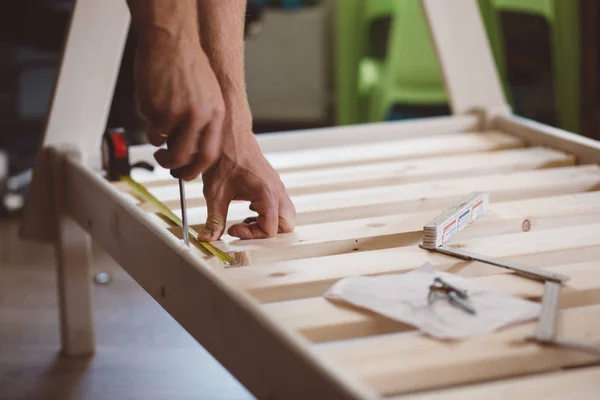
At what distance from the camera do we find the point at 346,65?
3.04 metres

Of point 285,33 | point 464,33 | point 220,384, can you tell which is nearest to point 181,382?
point 220,384

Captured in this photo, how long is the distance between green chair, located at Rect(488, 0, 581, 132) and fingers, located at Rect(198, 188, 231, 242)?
182 cm

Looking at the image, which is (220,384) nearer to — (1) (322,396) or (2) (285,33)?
(1) (322,396)

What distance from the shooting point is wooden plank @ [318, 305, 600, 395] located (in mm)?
812

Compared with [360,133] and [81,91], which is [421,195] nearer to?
[360,133]

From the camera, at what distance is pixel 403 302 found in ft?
3.17

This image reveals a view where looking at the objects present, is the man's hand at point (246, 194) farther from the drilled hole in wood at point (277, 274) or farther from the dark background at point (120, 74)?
the dark background at point (120, 74)

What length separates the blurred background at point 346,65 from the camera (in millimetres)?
2637

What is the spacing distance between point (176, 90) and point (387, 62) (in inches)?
74.9

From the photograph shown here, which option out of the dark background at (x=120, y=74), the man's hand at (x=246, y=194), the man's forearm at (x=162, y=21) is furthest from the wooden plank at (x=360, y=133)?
the dark background at (x=120, y=74)

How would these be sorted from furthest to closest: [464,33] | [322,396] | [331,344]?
[464,33]
[331,344]
[322,396]

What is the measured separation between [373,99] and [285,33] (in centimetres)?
82

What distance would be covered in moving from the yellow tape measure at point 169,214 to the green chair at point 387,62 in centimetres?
138

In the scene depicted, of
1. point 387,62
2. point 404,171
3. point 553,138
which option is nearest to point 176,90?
point 404,171
